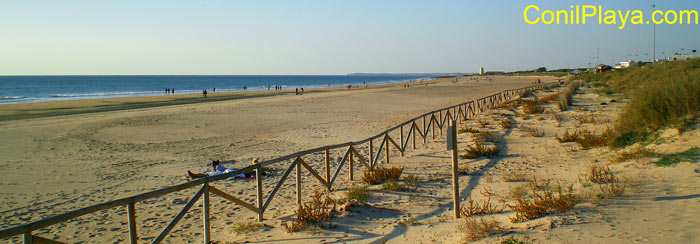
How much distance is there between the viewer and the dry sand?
5.26 m

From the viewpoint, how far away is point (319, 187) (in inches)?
360

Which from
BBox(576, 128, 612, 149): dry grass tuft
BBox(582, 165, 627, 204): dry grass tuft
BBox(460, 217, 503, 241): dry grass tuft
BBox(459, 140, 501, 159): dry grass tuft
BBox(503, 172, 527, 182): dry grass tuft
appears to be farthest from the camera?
BBox(459, 140, 501, 159): dry grass tuft

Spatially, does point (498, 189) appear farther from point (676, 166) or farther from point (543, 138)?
point (543, 138)

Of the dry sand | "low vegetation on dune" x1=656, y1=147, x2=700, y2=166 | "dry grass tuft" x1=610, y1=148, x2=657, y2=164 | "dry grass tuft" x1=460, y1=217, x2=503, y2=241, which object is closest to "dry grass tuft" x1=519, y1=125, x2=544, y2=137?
the dry sand

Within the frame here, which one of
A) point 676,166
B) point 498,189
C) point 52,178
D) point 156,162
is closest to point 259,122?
point 156,162

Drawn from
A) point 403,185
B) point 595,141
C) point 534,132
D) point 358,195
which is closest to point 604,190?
point 403,185

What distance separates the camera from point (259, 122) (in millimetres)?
23391

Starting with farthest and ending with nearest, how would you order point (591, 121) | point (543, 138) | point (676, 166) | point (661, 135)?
point (591, 121) → point (543, 138) → point (661, 135) → point (676, 166)

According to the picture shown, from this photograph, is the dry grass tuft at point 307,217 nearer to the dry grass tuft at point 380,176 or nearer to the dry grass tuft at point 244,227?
the dry grass tuft at point 244,227

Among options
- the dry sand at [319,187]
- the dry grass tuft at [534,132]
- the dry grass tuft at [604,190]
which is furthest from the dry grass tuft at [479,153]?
the dry grass tuft at [604,190]

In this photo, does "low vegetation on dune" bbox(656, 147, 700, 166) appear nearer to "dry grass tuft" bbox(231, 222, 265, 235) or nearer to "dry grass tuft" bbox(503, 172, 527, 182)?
"dry grass tuft" bbox(503, 172, 527, 182)

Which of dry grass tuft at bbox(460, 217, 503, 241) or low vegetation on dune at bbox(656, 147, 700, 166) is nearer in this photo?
dry grass tuft at bbox(460, 217, 503, 241)

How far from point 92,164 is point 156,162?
164 centimetres

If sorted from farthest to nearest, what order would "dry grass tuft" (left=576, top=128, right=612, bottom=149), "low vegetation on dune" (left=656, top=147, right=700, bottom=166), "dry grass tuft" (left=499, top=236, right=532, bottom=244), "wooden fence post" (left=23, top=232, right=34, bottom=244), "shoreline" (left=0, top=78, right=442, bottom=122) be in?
"shoreline" (left=0, top=78, right=442, bottom=122) < "dry grass tuft" (left=576, top=128, right=612, bottom=149) < "low vegetation on dune" (left=656, top=147, right=700, bottom=166) < "dry grass tuft" (left=499, top=236, right=532, bottom=244) < "wooden fence post" (left=23, top=232, right=34, bottom=244)
